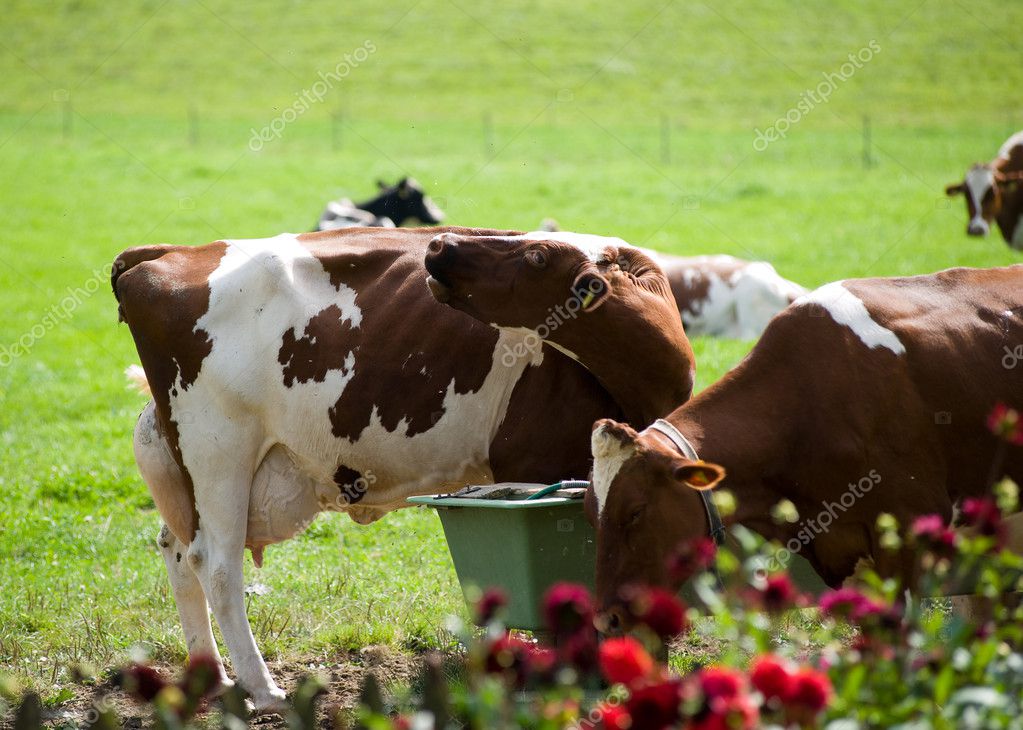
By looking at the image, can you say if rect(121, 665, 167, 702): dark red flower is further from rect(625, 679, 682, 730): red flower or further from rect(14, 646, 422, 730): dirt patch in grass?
rect(14, 646, 422, 730): dirt patch in grass

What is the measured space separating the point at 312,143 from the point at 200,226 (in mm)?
10017

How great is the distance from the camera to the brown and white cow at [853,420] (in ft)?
14.5

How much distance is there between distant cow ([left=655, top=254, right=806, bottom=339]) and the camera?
13391 millimetres

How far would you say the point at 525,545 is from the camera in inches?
179

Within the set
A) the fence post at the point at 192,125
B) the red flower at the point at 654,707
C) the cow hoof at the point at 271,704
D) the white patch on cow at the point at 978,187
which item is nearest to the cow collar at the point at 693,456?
the red flower at the point at 654,707

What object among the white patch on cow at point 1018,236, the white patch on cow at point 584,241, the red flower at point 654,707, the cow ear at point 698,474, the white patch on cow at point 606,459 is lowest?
the white patch on cow at point 1018,236

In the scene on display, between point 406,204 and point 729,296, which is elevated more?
point 729,296

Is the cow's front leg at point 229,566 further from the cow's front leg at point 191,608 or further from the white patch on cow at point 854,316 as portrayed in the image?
the white patch on cow at point 854,316

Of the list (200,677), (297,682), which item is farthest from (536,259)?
(200,677)

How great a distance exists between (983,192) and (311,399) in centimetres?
1442

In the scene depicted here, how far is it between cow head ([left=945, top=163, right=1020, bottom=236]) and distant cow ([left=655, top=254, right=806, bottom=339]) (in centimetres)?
521

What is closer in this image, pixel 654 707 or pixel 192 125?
pixel 654 707

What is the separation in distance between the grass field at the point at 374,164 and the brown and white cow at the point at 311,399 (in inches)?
30.1

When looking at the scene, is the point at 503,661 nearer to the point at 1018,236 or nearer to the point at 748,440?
the point at 748,440
